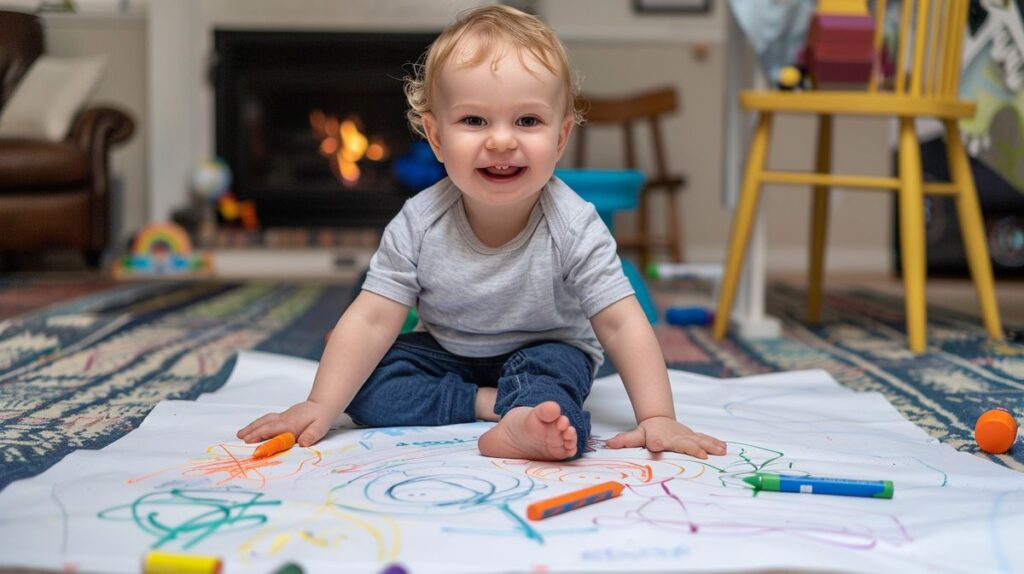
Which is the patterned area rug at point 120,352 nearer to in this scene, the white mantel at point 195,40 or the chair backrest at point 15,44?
the chair backrest at point 15,44

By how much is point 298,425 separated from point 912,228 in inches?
42.5

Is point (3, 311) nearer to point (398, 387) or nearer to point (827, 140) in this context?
point (398, 387)

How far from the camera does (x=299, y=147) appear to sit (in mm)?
3658

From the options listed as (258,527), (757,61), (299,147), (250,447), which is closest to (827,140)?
(757,61)

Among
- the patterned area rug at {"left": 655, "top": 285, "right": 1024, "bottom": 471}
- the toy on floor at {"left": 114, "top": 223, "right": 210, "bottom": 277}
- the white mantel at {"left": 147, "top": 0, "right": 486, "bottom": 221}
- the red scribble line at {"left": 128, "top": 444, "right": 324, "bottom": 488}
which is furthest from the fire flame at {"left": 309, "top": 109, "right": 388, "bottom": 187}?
the red scribble line at {"left": 128, "top": 444, "right": 324, "bottom": 488}

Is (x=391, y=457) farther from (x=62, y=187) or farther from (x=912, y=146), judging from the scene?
(x=62, y=187)

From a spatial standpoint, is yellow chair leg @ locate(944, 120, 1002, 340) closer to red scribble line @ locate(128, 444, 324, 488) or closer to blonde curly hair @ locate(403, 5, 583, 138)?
blonde curly hair @ locate(403, 5, 583, 138)

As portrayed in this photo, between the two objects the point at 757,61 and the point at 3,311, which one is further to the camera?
the point at 3,311

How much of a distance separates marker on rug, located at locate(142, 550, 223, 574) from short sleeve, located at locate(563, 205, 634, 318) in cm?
50

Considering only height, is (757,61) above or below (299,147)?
above

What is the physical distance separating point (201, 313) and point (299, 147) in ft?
5.55

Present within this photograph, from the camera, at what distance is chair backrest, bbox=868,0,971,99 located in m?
1.61

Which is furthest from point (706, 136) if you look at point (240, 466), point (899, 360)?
point (240, 466)

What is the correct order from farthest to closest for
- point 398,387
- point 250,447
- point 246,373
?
1. point 246,373
2. point 398,387
3. point 250,447
